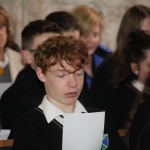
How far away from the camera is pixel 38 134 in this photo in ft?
11.4

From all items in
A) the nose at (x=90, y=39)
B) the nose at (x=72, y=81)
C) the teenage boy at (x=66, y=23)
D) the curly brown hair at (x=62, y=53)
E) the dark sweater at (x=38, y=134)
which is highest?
the curly brown hair at (x=62, y=53)

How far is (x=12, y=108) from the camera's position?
14.8 feet

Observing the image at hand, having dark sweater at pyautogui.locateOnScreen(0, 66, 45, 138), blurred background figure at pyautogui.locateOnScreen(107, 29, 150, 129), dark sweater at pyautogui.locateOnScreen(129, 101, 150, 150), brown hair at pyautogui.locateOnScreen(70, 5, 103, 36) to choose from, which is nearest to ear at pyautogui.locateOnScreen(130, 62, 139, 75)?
blurred background figure at pyautogui.locateOnScreen(107, 29, 150, 129)

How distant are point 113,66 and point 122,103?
2.33 ft

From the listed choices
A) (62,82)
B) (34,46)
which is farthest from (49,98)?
(34,46)

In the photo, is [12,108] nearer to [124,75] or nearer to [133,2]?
[124,75]

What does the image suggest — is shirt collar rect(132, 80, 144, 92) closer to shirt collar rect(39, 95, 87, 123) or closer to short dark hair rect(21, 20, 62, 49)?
short dark hair rect(21, 20, 62, 49)

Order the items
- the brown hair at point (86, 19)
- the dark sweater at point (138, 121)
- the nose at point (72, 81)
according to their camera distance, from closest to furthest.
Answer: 1. the nose at point (72, 81)
2. the dark sweater at point (138, 121)
3. the brown hair at point (86, 19)

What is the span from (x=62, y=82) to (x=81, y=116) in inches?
10.6

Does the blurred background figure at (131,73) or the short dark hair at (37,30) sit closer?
the blurred background figure at (131,73)

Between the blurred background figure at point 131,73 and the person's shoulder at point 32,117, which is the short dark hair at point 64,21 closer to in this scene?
the blurred background figure at point 131,73

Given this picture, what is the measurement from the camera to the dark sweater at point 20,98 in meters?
4.45

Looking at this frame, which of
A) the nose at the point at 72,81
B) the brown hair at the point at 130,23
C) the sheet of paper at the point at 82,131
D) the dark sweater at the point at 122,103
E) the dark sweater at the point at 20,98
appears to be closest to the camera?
the sheet of paper at the point at 82,131

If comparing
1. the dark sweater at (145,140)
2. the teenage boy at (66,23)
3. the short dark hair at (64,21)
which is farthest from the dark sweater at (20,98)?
the dark sweater at (145,140)
